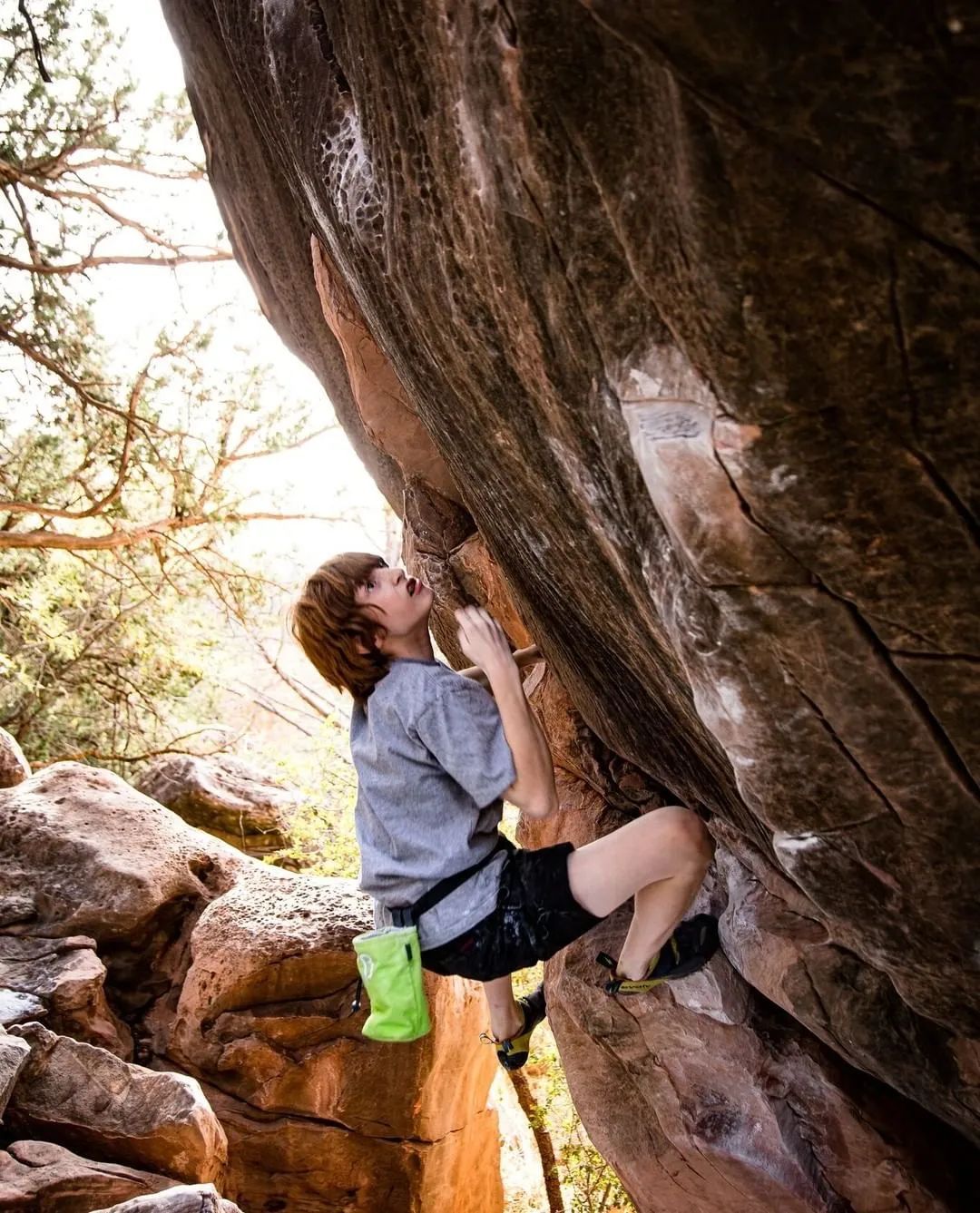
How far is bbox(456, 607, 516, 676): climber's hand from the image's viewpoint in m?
3.50

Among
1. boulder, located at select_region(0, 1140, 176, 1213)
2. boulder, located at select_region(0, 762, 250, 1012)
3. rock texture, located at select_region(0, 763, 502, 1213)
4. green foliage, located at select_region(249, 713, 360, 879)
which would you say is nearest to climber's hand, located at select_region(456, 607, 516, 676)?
boulder, located at select_region(0, 1140, 176, 1213)

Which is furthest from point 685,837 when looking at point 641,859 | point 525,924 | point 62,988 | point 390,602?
point 62,988

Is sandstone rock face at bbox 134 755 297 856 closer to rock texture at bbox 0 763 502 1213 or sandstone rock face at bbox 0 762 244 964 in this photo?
sandstone rock face at bbox 0 762 244 964

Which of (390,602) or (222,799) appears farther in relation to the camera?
(222,799)

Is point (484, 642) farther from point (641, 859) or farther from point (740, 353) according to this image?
point (740, 353)

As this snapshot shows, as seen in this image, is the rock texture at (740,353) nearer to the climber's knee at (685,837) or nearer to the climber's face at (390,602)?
the climber's knee at (685,837)

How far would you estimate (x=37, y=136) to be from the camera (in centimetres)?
830

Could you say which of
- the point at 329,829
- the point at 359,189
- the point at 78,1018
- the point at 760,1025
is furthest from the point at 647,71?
the point at 329,829

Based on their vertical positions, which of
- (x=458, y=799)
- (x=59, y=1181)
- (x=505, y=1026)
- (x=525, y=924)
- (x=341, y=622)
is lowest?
(x=59, y=1181)

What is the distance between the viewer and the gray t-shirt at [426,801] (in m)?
3.54

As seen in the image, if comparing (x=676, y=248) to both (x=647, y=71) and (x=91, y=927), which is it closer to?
(x=647, y=71)

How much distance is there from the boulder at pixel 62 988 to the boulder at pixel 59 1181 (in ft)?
4.80

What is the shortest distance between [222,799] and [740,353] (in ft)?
38.6

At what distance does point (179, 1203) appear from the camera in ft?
12.9
